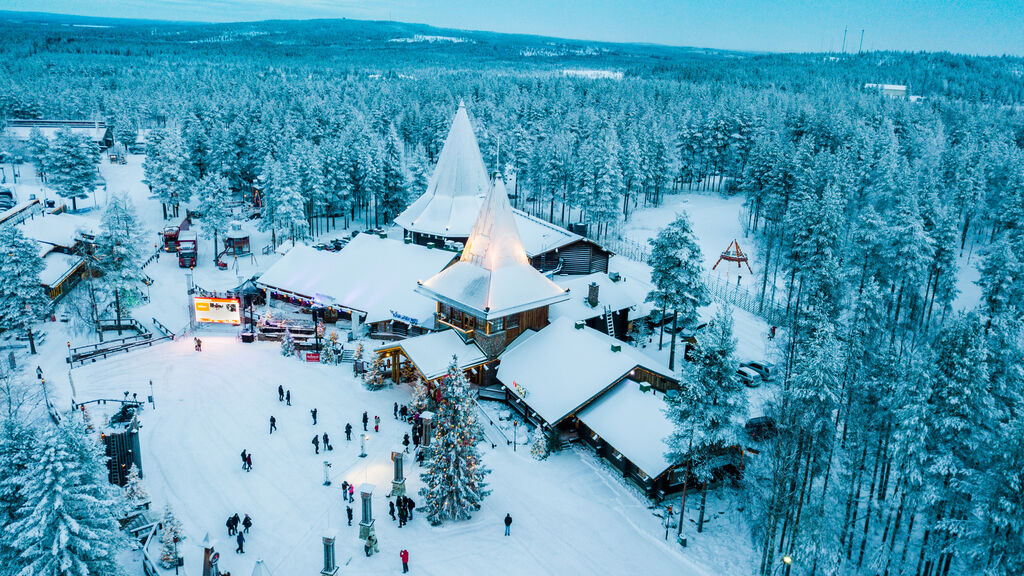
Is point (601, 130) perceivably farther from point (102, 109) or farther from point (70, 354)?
point (102, 109)

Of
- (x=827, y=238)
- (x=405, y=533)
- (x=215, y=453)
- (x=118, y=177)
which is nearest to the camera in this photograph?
(x=405, y=533)

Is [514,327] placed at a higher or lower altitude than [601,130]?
lower

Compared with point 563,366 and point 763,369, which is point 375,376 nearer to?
point 563,366

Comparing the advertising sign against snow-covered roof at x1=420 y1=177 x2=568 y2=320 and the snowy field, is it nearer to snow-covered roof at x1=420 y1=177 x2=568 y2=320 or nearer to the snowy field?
the snowy field

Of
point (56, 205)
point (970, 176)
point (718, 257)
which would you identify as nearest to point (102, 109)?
point (56, 205)

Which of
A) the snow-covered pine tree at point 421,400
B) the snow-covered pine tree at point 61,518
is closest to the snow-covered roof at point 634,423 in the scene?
the snow-covered pine tree at point 421,400

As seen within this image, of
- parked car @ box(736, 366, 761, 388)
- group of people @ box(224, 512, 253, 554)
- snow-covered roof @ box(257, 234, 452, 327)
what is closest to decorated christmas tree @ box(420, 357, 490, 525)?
group of people @ box(224, 512, 253, 554)
